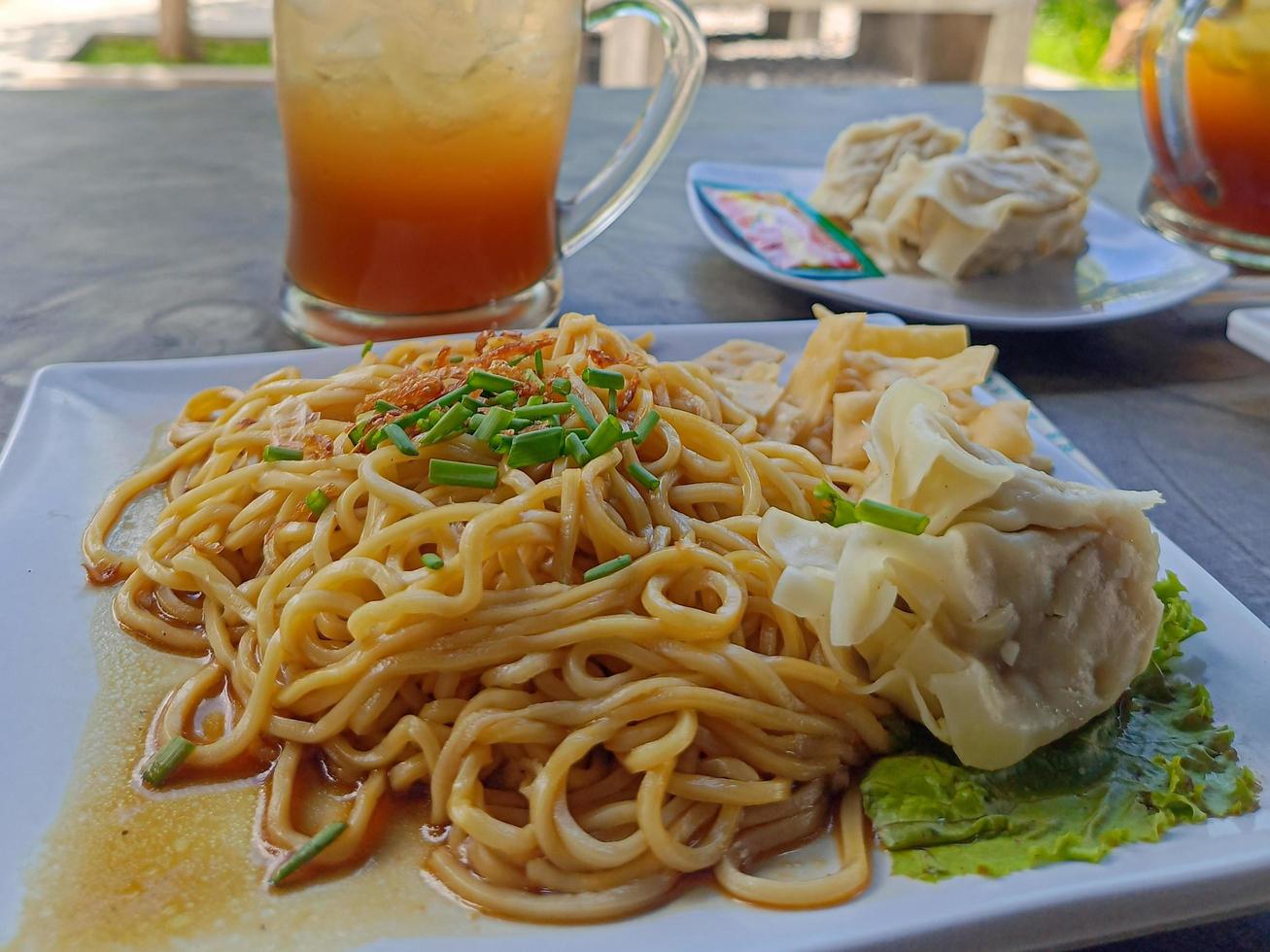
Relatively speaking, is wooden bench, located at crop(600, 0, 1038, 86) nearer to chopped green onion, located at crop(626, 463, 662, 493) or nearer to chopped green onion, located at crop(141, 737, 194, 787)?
chopped green onion, located at crop(626, 463, 662, 493)

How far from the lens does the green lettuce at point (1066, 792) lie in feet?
4.66

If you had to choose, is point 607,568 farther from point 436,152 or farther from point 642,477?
point 436,152

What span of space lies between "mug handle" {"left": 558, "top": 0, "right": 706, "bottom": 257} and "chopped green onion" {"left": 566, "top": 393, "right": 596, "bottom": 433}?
3.74 ft

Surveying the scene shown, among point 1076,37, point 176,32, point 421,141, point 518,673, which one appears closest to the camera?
point 518,673

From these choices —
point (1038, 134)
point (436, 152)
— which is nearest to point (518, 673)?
point (436, 152)

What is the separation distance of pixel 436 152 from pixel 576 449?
40.4 inches

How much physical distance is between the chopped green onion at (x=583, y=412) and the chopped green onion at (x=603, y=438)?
5 cm

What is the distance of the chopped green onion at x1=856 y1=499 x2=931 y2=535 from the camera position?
152 cm

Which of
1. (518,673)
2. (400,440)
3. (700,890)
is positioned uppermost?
(400,440)

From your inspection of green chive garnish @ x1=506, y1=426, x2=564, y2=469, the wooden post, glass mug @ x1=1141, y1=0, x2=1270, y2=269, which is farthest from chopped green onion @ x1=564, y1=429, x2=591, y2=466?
the wooden post

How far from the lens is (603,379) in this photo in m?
1.93

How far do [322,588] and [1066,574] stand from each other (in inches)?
42.3

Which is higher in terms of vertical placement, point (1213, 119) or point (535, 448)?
point (1213, 119)

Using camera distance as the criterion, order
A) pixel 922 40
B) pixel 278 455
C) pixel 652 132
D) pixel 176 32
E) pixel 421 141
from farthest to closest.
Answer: pixel 922 40
pixel 176 32
pixel 652 132
pixel 421 141
pixel 278 455
